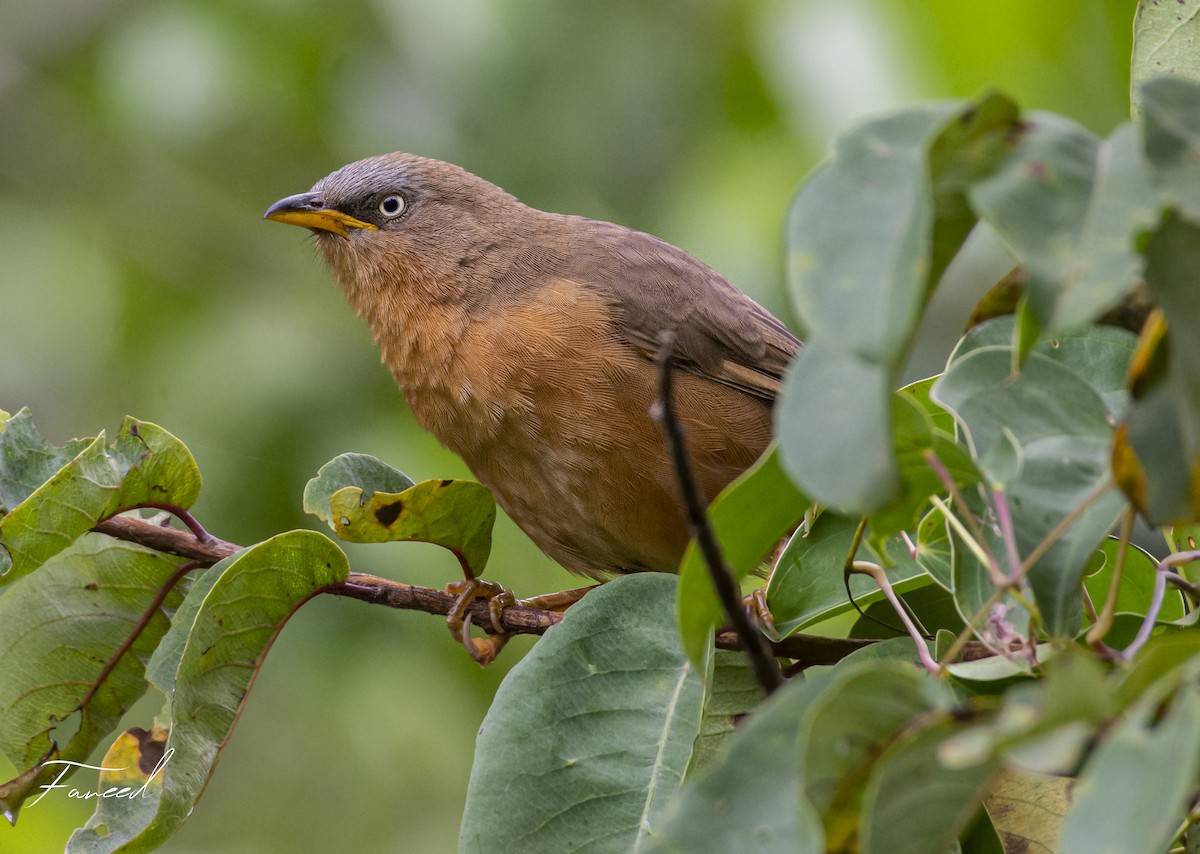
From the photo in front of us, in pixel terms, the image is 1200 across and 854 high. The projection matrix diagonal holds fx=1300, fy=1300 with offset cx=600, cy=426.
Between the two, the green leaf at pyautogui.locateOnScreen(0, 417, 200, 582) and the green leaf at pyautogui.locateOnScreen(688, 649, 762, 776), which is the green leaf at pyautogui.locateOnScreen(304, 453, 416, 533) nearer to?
the green leaf at pyautogui.locateOnScreen(0, 417, 200, 582)

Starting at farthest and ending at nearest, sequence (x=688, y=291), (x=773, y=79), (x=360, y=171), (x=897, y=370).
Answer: (x=773, y=79), (x=360, y=171), (x=688, y=291), (x=897, y=370)

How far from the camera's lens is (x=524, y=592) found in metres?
5.35

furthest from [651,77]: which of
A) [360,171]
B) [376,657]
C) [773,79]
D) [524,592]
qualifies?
[376,657]

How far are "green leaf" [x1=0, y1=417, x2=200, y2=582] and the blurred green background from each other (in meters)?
2.08

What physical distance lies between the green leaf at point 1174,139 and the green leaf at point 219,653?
5.72ft

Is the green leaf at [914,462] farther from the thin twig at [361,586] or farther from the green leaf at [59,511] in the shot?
the green leaf at [59,511]

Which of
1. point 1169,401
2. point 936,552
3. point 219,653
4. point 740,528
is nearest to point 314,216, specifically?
point 219,653

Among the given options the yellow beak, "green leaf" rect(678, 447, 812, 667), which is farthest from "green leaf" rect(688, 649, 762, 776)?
the yellow beak

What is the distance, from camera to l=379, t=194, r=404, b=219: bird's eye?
4.68 metres

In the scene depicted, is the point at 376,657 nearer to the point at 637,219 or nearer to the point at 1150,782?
the point at 637,219

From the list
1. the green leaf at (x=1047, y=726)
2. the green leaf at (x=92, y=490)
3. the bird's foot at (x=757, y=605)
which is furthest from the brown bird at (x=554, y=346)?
the green leaf at (x=1047, y=726)

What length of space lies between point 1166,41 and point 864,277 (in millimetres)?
1671

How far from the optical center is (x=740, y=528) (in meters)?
1.78

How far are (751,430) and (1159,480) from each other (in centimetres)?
268
